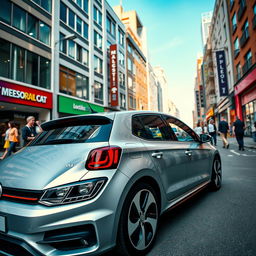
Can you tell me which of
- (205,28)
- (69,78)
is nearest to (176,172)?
(69,78)

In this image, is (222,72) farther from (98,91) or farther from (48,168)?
(48,168)

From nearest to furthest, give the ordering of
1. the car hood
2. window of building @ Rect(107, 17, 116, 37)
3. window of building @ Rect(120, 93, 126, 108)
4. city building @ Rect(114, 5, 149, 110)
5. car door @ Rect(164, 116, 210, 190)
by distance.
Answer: the car hood, car door @ Rect(164, 116, 210, 190), window of building @ Rect(107, 17, 116, 37), window of building @ Rect(120, 93, 126, 108), city building @ Rect(114, 5, 149, 110)

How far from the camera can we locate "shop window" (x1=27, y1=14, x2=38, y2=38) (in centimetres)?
1449

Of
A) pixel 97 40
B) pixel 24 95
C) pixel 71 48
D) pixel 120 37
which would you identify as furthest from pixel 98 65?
pixel 24 95

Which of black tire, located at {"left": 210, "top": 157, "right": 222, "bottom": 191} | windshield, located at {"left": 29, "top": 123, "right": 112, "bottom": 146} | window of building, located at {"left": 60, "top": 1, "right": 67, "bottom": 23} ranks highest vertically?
window of building, located at {"left": 60, "top": 1, "right": 67, "bottom": 23}

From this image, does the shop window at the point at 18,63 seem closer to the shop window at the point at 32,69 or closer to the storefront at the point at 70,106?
the shop window at the point at 32,69

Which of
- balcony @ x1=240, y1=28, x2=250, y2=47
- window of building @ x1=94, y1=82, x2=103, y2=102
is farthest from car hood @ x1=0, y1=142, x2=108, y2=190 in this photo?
balcony @ x1=240, y1=28, x2=250, y2=47

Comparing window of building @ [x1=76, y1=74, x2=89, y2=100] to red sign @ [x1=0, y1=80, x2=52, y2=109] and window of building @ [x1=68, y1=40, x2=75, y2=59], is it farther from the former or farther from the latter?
red sign @ [x1=0, y1=80, x2=52, y2=109]

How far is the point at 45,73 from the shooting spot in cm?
1573

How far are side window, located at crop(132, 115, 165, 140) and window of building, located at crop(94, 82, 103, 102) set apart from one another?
20719 millimetres

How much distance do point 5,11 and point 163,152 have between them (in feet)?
49.8

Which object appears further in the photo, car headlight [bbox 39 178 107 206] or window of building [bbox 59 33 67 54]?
window of building [bbox 59 33 67 54]

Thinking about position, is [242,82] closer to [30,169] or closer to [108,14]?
[108,14]

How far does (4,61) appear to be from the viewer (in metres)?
12.6
